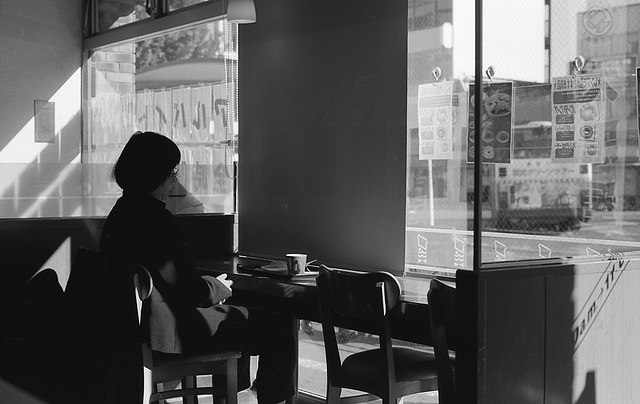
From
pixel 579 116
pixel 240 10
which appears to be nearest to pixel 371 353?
Result: pixel 579 116

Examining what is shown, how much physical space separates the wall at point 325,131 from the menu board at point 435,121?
0.71 ft

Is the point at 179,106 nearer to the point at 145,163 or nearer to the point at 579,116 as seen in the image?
the point at 145,163

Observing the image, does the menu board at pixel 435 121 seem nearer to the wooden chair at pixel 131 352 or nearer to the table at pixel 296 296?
the table at pixel 296 296

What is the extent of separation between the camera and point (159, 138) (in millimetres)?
3080

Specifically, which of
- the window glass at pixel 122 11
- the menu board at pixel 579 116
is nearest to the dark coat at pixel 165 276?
the menu board at pixel 579 116

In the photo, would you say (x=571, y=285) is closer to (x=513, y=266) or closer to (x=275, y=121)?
(x=513, y=266)

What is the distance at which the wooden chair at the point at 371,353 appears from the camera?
8.86 ft

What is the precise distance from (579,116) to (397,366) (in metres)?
1.22

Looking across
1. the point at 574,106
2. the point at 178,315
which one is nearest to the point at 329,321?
the point at 178,315

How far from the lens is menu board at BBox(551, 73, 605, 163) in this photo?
3.17 meters

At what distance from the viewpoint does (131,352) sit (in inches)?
108

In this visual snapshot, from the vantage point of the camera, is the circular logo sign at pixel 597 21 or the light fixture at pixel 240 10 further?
the light fixture at pixel 240 10

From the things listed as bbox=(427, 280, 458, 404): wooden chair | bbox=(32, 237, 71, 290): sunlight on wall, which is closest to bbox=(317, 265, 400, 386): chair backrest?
bbox=(427, 280, 458, 404): wooden chair

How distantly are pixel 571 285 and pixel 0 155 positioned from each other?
15.9ft
